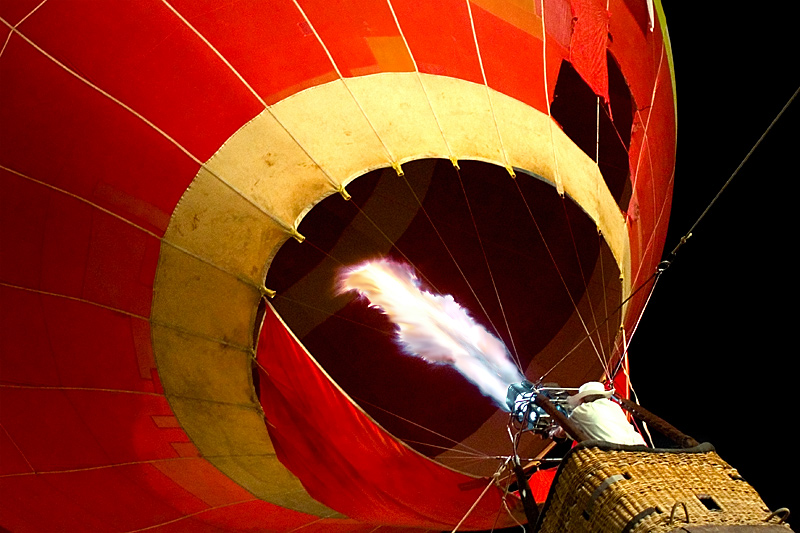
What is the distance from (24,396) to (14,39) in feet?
3.35

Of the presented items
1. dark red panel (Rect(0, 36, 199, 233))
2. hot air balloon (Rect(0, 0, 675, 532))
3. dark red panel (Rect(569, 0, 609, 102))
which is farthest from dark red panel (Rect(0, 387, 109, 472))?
dark red panel (Rect(569, 0, 609, 102))

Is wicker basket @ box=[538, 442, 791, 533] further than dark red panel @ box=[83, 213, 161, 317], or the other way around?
dark red panel @ box=[83, 213, 161, 317]

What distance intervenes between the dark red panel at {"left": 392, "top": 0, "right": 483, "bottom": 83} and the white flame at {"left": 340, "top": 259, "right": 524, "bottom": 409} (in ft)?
3.11

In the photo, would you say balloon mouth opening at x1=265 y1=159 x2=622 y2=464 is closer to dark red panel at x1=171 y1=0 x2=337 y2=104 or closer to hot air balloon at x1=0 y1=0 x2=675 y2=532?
Result: hot air balloon at x1=0 y1=0 x2=675 y2=532

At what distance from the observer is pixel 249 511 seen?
9.42 ft

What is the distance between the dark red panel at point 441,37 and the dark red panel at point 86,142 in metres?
0.71

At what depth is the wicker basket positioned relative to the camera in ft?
5.30

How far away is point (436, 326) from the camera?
119 inches

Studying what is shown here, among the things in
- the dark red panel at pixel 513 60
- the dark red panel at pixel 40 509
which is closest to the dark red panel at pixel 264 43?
the dark red panel at pixel 513 60

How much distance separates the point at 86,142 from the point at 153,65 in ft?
0.88

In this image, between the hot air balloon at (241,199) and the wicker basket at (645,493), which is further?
the hot air balloon at (241,199)

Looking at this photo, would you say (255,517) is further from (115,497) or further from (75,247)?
(75,247)

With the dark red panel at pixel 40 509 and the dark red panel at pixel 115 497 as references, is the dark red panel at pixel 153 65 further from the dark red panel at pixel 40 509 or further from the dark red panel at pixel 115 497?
the dark red panel at pixel 40 509

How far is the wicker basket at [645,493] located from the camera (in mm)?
1614
